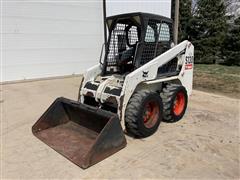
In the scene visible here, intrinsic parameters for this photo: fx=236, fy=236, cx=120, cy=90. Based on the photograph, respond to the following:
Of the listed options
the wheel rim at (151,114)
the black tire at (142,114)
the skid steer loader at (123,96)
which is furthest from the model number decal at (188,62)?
the wheel rim at (151,114)

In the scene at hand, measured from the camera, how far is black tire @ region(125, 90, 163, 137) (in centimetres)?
318

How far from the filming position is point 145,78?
348cm

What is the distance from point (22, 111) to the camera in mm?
4773

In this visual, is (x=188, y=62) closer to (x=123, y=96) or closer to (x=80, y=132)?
(x=123, y=96)

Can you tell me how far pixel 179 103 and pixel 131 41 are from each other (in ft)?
4.59

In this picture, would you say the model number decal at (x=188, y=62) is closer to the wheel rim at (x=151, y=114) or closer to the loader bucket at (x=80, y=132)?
the wheel rim at (x=151, y=114)

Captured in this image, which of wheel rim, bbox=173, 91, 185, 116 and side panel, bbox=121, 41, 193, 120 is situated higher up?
side panel, bbox=121, 41, 193, 120

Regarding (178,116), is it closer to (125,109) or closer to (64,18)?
(125,109)

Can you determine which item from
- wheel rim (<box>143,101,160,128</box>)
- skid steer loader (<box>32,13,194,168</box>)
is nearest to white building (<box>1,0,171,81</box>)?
skid steer loader (<box>32,13,194,168</box>)

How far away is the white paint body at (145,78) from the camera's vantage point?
10.5ft

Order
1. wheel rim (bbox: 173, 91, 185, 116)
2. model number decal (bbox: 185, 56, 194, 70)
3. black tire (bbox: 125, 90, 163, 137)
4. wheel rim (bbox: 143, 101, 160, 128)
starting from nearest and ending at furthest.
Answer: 1. black tire (bbox: 125, 90, 163, 137)
2. wheel rim (bbox: 143, 101, 160, 128)
3. wheel rim (bbox: 173, 91, 185, 116)
4. model number decal (bbox: 185, 56, 194, 70)

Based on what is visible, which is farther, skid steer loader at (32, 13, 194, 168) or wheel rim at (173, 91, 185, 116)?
wheel rim at (173, 91, 185, 116)

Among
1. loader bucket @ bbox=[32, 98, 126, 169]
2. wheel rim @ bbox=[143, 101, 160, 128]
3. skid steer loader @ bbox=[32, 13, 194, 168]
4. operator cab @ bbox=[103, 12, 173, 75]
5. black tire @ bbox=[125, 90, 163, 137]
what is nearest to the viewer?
loader bucket @ bbox=[32, 98, 126, 169]

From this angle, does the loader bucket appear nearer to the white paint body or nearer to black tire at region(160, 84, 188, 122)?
the white paint body
